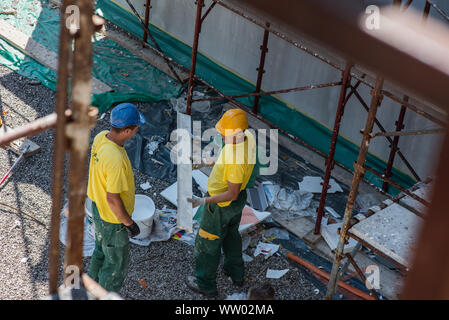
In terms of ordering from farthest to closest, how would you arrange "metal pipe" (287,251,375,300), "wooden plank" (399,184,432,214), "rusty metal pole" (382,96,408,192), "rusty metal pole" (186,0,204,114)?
"rusty metal pole" (186,0,204,114)
"rusty metal pole" (382,96,408,192)
"metal pipe" (287,251,375,300)
"wooden plank" (399,184,432,214)

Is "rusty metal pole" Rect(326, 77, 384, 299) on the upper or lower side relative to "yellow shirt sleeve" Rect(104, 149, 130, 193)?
upper

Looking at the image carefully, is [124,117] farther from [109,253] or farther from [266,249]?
[266,249]

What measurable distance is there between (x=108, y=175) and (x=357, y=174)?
210 centimetres

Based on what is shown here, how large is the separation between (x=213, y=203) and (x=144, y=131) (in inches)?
126

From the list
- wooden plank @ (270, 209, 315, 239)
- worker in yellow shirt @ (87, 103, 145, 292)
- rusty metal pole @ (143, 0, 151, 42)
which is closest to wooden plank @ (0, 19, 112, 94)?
rusty metal pole @ (143, 0, 151, 42)

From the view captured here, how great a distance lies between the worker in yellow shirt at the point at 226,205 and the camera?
5371 mm

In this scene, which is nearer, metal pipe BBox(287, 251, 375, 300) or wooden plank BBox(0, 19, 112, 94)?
metal pipe BBox(287, 251, 375, 300)

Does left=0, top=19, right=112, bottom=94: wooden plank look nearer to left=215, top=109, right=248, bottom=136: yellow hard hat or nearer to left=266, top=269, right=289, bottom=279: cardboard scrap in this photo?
left=266, top=269, right=289, bottom=279: cardboard scrap

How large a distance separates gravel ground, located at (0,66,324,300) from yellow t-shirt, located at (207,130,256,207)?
1184 mm

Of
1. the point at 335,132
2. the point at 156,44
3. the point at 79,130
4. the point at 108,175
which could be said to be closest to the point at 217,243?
the point at 108,175

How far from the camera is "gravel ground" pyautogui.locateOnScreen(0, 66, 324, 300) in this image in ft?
19.9
